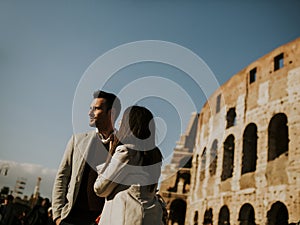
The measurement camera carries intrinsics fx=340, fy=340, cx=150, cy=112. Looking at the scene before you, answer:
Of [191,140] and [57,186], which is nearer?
[57,186]

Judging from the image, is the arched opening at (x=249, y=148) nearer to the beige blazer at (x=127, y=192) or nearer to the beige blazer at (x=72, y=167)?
the beige blazer at (x=72, y=167)

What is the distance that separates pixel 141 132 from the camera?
99.7 inches

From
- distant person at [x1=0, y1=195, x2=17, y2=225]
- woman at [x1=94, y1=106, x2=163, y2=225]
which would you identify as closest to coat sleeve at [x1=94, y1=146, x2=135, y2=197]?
woman at [x1=94, y1=106, x2=163, y2=225]

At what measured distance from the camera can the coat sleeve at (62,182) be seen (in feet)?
8.68

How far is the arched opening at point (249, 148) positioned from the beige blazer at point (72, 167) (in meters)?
13.2

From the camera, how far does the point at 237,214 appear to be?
14398 millimetres

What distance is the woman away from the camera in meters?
2.37

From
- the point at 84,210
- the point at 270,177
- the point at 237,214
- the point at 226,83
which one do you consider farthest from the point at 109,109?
the point at 226,83

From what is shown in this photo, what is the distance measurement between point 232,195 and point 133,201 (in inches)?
530

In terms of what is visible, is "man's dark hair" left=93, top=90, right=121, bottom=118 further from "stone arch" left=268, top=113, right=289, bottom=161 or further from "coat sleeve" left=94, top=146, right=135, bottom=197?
"stone arch" left=268, top=113, right=289, bottom=161

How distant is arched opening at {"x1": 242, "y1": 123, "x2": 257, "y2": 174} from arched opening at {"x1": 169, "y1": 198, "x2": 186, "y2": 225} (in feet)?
26.6

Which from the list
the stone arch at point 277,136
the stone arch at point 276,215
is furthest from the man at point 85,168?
the stone arch at point 277,136

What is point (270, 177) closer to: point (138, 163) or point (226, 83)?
point (226, 83)

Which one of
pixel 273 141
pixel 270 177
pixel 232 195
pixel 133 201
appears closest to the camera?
pixel 133 201
